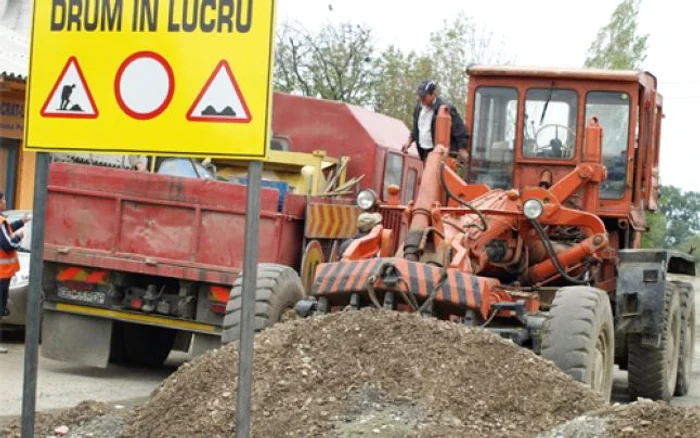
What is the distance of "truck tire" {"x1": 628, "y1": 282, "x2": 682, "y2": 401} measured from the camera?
13250 millimetres

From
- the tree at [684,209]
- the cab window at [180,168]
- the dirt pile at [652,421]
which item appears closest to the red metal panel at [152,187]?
the cab window at [180,168]

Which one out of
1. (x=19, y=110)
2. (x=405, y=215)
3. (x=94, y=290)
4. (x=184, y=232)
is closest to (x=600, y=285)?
(x=405, y=215)

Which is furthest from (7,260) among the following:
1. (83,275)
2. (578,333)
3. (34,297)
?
(34,297)

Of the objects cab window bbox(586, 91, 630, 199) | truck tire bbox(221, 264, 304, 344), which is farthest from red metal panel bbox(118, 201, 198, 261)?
cab window bbox(586, 91, 630, 199)

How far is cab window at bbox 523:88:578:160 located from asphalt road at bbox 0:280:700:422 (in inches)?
105

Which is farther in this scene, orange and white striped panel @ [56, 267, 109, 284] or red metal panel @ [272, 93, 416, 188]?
red metal panel @ [272, 93, 416, 188]

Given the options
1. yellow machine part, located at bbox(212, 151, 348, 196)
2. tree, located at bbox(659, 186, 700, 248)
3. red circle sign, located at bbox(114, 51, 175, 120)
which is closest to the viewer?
red circle sign, located at bbox(114, 51, 175, 120)

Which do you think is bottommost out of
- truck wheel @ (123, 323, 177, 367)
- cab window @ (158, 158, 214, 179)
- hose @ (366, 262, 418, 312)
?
truck wheel @ (123, 323, 177, 367)

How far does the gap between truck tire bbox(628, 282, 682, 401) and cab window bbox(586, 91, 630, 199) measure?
1164 mm

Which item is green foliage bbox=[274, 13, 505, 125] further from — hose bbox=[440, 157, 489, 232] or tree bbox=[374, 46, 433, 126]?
hose bbox=[440, 157, 489, 232]

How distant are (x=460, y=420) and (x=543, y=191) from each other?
421cm

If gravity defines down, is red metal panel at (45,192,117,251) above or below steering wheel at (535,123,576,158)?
below

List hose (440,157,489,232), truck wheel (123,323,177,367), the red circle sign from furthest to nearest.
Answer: truck wheel (123,323,177,367), hose (440,157,489,232), the red circle sign

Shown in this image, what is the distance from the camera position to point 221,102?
574cm
